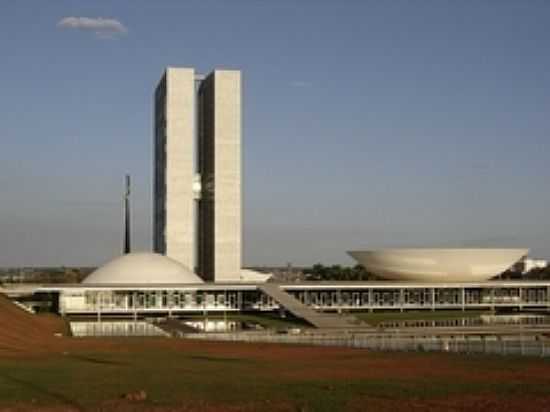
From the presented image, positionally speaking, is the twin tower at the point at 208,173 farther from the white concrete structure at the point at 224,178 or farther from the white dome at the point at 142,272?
the white dome at the point at 142,272

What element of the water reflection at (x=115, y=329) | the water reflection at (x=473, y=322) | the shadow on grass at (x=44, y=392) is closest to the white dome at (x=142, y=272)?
the water reflection at (x=115, y=329)

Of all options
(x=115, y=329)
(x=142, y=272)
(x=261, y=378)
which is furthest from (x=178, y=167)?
(x=261, y=378)

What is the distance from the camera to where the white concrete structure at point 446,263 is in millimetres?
87125

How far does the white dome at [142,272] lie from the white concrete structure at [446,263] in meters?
20.0

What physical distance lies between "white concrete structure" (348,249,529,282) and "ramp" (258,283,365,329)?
A: 576 inches

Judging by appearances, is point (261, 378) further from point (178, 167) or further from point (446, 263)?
point (178, 167)

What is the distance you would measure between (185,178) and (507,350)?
65518 millimetres

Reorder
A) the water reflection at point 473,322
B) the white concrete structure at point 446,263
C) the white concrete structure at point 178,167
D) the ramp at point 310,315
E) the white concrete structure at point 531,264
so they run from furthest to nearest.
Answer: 1. the white concrete structure at point 531,264
2. the white concrete structure at point 178,167
3. the white concrete structure at point 446,263
4. the water reflection at point 473,322
5. the ramp at point 310,315

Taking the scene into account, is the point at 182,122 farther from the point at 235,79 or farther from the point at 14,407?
the point at 14,407

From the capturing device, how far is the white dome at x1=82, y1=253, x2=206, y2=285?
83625 mm

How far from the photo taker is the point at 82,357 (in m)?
32.0

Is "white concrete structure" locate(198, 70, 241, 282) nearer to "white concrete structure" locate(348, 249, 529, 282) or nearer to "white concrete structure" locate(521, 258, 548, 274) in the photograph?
"white concrete structure" locate(348, 249, 529, 282)

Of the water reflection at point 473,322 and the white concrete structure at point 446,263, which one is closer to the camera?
the water reflection at point 473,322

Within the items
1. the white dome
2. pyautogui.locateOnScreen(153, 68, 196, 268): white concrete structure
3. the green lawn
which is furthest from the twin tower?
the green lawn
